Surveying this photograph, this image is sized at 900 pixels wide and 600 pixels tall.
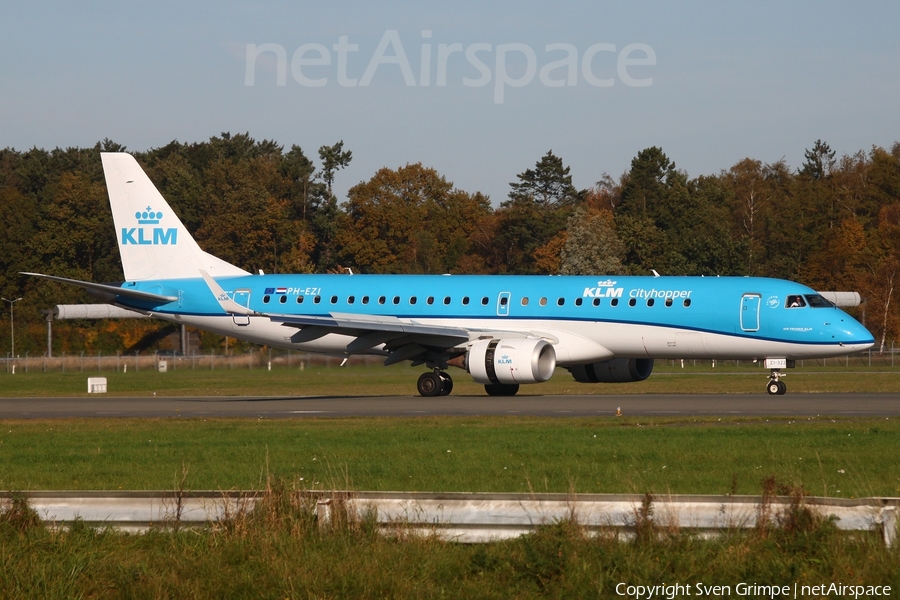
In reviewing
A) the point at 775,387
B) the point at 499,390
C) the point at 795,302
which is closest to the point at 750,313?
the point at 795,302

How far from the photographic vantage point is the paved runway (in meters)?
26.9

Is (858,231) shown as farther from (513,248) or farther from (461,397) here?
(461,397)

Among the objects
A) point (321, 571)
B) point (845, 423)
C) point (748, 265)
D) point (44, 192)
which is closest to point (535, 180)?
point (748, 265)

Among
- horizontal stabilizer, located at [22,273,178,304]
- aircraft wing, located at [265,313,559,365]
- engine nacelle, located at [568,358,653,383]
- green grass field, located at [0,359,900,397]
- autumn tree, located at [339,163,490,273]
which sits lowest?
green grass field, located at [0,359,900,397]

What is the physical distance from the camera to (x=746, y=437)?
771 inches

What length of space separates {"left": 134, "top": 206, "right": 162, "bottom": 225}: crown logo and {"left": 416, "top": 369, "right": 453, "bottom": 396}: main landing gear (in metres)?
11.8

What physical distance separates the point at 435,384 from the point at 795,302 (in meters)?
10.2

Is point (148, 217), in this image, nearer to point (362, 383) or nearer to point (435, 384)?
point (362, 383)

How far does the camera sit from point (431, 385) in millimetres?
35250

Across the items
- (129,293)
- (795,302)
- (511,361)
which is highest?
(129,293)

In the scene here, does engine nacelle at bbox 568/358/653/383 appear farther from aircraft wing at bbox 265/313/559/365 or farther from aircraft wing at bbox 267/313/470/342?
aircraft wing at bbox 267/313/470/342

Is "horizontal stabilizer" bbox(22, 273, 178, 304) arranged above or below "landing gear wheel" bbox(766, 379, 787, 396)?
above

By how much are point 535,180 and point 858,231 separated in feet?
109

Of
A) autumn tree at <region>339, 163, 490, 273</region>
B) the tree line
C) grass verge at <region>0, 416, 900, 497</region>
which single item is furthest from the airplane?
autumn tree at <region>339, 163, 490, 273</region>
